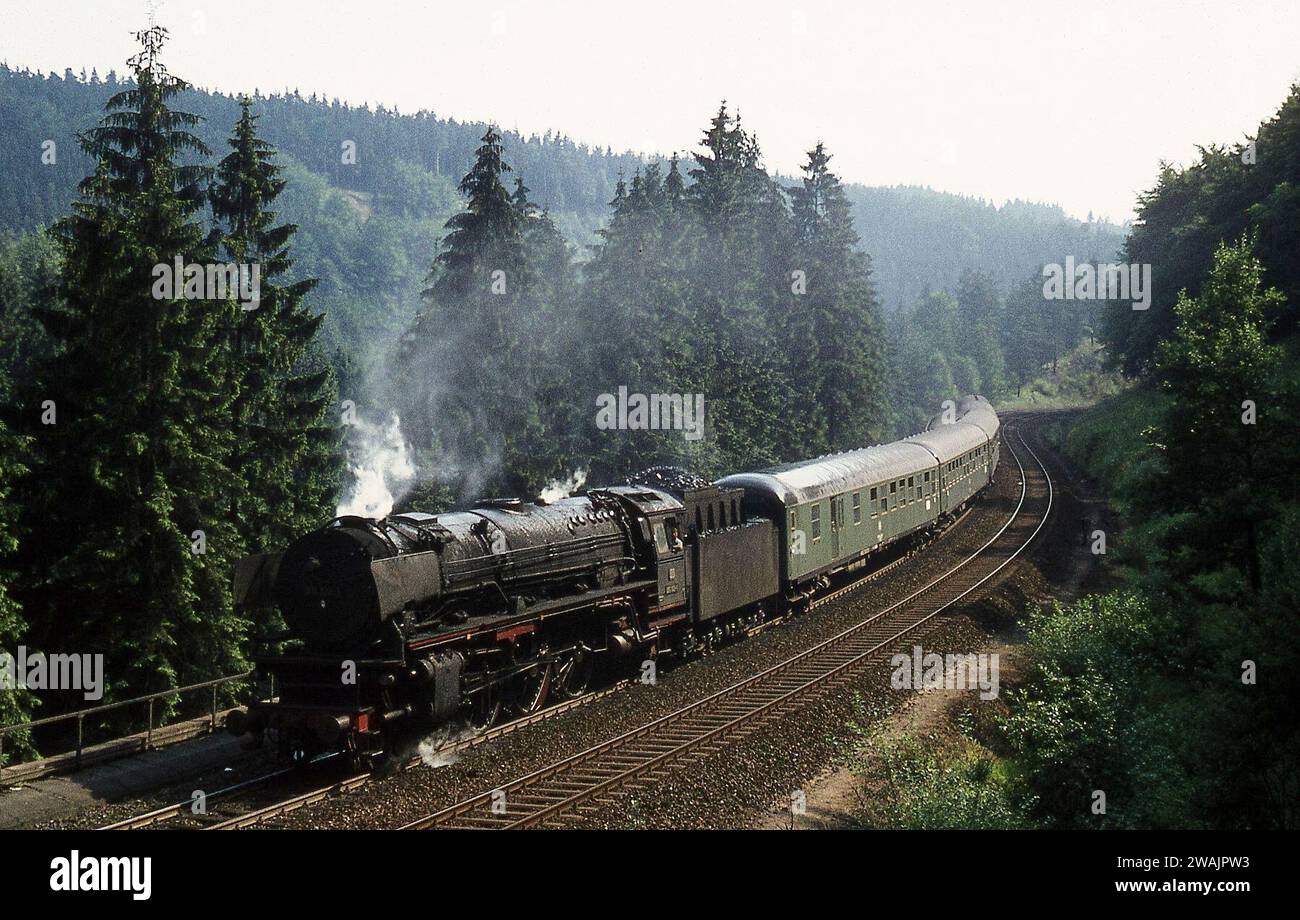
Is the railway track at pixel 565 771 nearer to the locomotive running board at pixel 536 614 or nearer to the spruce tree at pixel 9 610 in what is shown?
the locomotive running board at pixel 536 614

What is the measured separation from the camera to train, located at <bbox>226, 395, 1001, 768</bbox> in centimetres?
1323

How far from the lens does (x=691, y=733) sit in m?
15.1

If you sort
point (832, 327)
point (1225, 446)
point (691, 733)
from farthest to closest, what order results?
point (832, 327), point (1225, 446), point (691, 733)

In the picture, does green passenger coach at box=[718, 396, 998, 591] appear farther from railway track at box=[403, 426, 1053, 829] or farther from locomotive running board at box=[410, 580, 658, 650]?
locomotive running board at box=[410, 580, 658, 650]

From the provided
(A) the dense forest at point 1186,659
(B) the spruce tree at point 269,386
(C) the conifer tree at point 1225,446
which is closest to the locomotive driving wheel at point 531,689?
(A) the dense forest at point 1186,659

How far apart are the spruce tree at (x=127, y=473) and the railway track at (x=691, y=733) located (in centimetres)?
918

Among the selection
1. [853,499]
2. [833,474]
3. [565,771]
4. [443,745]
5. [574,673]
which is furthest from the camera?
[853,499]

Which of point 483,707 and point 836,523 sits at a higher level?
point 836,523

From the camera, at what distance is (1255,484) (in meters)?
16.1

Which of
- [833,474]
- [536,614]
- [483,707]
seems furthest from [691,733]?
[833,474]

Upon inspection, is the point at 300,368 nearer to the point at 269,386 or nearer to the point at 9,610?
the point at 269,386

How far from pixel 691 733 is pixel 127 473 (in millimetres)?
11671

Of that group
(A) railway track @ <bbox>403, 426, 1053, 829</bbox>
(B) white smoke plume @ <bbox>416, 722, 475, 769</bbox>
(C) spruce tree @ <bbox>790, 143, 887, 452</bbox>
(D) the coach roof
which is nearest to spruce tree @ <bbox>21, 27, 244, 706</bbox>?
(B) white smoke plume @ <bbox>416, 722, 475, 769</bbox>
